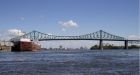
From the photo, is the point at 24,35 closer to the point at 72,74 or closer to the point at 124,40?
the point at 124,40

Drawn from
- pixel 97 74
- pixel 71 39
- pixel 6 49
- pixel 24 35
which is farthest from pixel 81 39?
pixel 97 74

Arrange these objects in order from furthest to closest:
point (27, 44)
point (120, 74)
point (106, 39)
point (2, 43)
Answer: point (106, 39) → point (2, 43) → point (27, 44) → point (120, 74)

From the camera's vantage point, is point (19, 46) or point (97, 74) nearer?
point (97, 74)

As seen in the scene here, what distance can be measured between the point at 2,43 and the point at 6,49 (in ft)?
39.0

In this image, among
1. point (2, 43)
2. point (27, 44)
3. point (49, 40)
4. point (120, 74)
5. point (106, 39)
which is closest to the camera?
point (120, 74)

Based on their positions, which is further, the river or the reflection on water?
the reflection on water

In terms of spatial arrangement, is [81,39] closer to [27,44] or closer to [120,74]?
[27,44]

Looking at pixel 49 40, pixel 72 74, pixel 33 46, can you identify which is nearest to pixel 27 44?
pixel 33 46

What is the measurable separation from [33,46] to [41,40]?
96.3 feet

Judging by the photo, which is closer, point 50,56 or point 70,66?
point 70,66

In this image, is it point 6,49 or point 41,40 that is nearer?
point 6,49

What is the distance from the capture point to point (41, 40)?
7032 inches

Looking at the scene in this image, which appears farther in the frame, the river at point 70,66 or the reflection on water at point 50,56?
the reflection on water at point 50,56

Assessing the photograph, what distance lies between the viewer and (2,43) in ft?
525
